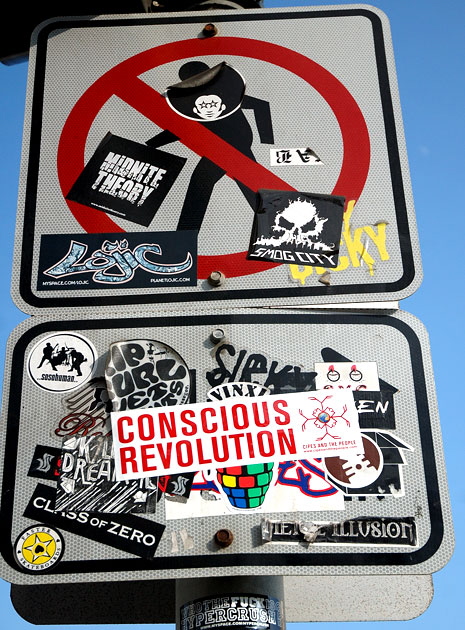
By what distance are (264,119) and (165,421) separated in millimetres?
779

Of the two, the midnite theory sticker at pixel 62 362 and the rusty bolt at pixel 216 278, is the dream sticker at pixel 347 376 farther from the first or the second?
the midnite theory sticker at pixel 62 362

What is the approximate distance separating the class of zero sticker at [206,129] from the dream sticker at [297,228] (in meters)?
0.03

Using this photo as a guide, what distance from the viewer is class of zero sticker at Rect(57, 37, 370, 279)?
169 cm

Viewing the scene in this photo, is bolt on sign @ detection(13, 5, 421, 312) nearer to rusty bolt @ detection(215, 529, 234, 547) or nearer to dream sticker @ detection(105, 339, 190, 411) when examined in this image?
dream sticker @ detection(105, 339, 190, 411)

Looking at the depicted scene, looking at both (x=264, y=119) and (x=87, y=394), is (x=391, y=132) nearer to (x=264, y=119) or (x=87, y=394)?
(x=264, y=119)

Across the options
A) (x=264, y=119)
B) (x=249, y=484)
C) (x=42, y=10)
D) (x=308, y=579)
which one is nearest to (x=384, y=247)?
(x=264, y=119)

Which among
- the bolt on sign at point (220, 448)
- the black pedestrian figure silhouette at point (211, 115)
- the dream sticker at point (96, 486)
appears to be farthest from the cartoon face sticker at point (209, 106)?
the dream sticker at point (96, 486)

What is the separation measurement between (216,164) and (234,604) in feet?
3.08

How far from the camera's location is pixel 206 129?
5.96 feet


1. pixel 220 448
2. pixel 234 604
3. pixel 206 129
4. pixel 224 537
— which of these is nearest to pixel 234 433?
pixel 220 448

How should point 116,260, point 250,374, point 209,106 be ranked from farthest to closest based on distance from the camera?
point 209,106
point 116,260
point 250,374

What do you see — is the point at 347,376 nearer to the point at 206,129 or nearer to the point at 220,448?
the point at 220,448

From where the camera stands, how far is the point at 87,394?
1.50 m

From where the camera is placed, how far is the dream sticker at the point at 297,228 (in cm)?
162
